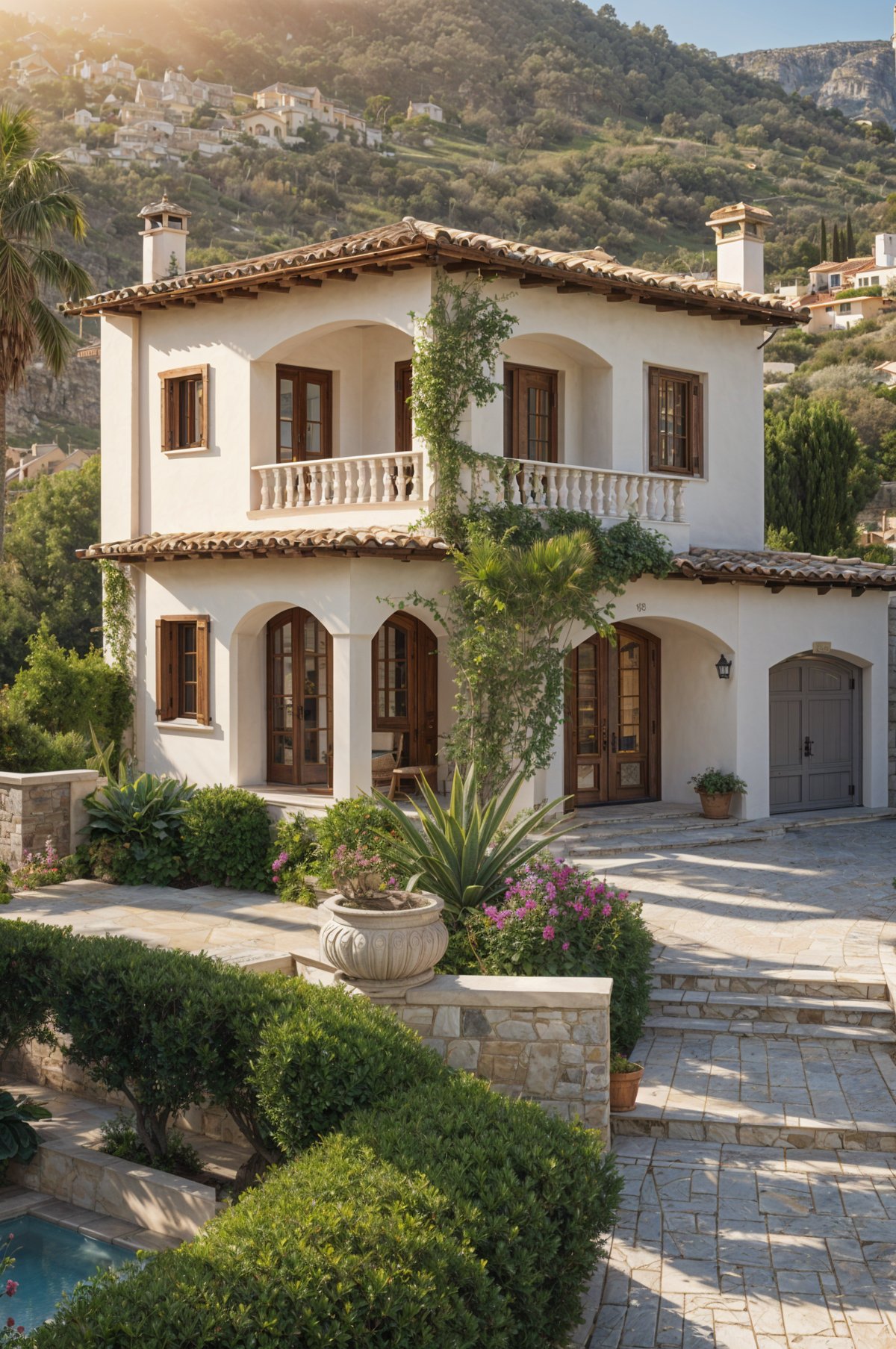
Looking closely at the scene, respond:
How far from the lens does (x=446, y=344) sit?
14.8m

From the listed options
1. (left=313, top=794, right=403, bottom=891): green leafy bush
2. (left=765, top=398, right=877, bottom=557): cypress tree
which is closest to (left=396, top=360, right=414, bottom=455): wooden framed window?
(left=313, top=794, right=403, bottom=891): green leafy bush

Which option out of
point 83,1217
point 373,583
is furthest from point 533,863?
point 373,583

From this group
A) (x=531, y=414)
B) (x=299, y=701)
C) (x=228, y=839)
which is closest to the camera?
(x=228, y=839)

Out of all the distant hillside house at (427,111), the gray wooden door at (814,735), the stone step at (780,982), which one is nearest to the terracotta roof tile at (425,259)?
the gray wooden door at (814,735)

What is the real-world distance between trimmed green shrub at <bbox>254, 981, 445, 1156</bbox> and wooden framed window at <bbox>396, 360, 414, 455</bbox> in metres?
11.7

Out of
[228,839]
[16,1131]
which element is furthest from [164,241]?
[16,1131]

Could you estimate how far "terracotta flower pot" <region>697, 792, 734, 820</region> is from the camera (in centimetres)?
1684

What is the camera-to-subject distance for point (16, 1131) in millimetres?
7844

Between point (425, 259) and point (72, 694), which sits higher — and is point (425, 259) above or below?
above

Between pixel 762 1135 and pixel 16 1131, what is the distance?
14.9ft

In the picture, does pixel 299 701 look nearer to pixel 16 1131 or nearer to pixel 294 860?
pixel 294 860

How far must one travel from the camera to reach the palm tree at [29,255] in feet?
58.7

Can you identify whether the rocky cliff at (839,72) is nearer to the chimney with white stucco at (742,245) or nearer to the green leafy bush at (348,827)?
the chimney with white stucco at (742,245)

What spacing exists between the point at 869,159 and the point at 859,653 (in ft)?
304
